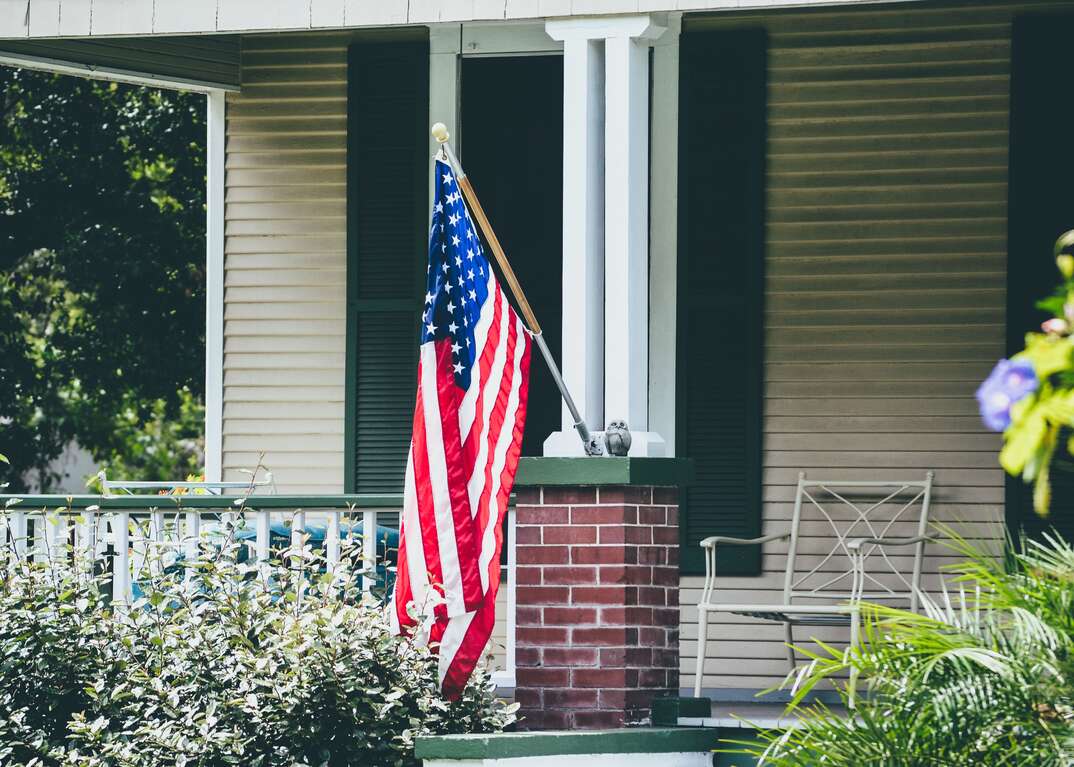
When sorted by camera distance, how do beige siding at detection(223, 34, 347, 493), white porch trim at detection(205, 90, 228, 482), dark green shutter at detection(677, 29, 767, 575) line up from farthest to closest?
white porch trim at detection(205, 90, 228, 482)
beige siding at detection(223, 34, 347, 493)
dark green shutter at detection(677, 29, 767, 575)

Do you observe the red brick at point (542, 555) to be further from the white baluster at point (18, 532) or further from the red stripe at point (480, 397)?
the white baluster at point (18, 532)

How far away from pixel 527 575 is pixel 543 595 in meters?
0.10

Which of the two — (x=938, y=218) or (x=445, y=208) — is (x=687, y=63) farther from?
(x=445, y=208)

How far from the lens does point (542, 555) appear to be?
20.9 feet

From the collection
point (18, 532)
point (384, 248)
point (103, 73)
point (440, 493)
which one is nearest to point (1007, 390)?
point (440, 493)

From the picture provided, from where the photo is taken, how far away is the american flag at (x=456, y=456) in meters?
6.00

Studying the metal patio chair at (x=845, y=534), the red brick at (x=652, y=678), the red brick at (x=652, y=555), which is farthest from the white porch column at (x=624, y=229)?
the metal patio chair at (x=845, y=534)

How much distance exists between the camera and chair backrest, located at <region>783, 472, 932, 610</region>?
7.77 meters

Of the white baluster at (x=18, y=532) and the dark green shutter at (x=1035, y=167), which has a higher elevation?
the dark green shutter at (x=1035, y=167)

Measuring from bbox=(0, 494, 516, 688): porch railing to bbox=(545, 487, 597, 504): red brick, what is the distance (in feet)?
0.57

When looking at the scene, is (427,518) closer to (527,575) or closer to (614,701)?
(527,575)

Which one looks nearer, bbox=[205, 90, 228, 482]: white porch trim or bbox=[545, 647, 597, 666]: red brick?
bbox=[545, 647, 597, 666]: red brick

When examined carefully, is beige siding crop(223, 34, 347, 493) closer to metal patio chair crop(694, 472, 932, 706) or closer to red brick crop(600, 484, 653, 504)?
metal patio chair crop(694, 472, 932, 706)

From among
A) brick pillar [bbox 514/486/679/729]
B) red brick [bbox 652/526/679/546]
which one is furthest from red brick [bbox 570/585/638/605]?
red brick [bbox 652/526/679/546]
